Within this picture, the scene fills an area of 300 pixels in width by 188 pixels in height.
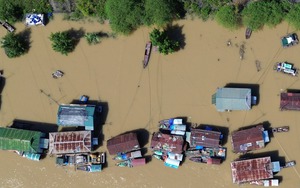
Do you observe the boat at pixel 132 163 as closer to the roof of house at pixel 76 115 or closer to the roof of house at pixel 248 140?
the roof of house at pixel 76 115

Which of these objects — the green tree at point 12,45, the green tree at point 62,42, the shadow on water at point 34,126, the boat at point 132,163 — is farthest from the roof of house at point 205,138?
the green tree at point 12,45

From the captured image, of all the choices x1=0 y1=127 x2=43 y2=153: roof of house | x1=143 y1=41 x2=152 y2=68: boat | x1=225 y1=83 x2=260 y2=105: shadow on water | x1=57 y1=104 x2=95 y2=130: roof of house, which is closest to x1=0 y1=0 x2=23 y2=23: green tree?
x1=57 y1=104 x2=95 y2=130: roof of house

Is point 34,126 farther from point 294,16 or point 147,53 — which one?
point 294,16

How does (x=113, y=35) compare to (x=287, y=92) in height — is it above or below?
above

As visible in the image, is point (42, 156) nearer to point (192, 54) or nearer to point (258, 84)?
point (192, 54)

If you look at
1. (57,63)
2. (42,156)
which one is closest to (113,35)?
(57,63)
